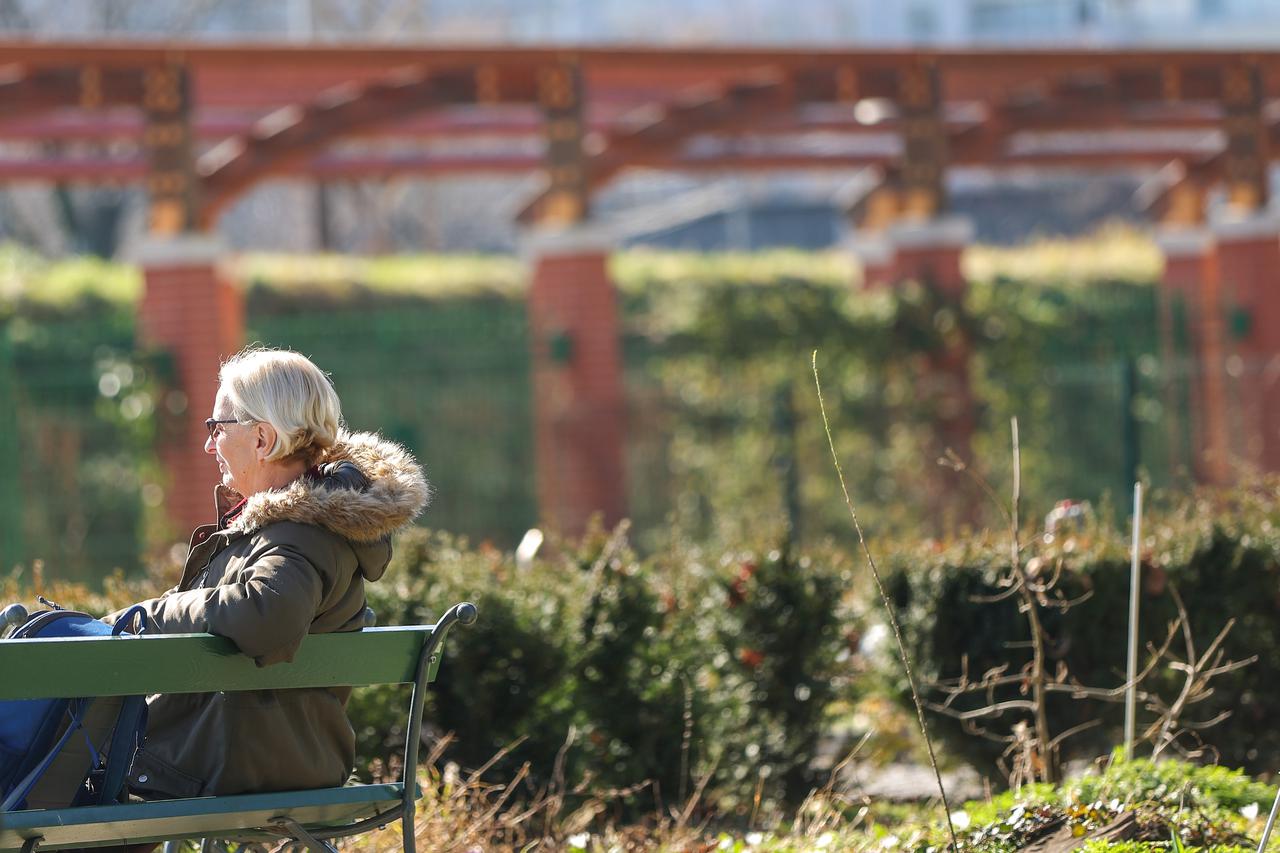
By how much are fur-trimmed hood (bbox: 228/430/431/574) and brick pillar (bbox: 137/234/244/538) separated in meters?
8.70

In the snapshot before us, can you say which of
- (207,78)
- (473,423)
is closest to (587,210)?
→ (473,423)

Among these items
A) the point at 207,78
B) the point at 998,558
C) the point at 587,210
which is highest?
the point at 207,78

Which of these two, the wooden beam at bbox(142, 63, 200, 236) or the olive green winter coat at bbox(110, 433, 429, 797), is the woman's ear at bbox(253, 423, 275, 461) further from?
the wooden beam at bbox(142, 63, 200, 236)

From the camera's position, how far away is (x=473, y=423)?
14.0 metres

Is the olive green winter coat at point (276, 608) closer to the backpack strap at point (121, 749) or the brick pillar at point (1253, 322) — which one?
the backpack strap at point (121, 749)

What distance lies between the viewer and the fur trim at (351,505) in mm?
3803

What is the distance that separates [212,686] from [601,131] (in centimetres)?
1165

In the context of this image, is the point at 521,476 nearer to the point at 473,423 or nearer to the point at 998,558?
the point at 473,423

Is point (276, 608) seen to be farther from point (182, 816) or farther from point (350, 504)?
point (182, 816)

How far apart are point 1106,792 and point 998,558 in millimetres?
1410

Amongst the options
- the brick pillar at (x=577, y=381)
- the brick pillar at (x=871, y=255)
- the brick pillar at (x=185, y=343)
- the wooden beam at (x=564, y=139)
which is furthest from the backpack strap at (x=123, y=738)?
the brick pillar at (x=871, y=255)

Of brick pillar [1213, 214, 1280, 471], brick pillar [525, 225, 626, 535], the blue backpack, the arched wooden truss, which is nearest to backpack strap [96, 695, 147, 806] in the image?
the blue backpack

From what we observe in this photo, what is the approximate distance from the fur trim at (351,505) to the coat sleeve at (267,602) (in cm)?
5

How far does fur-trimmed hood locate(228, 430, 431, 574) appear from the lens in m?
3.80
